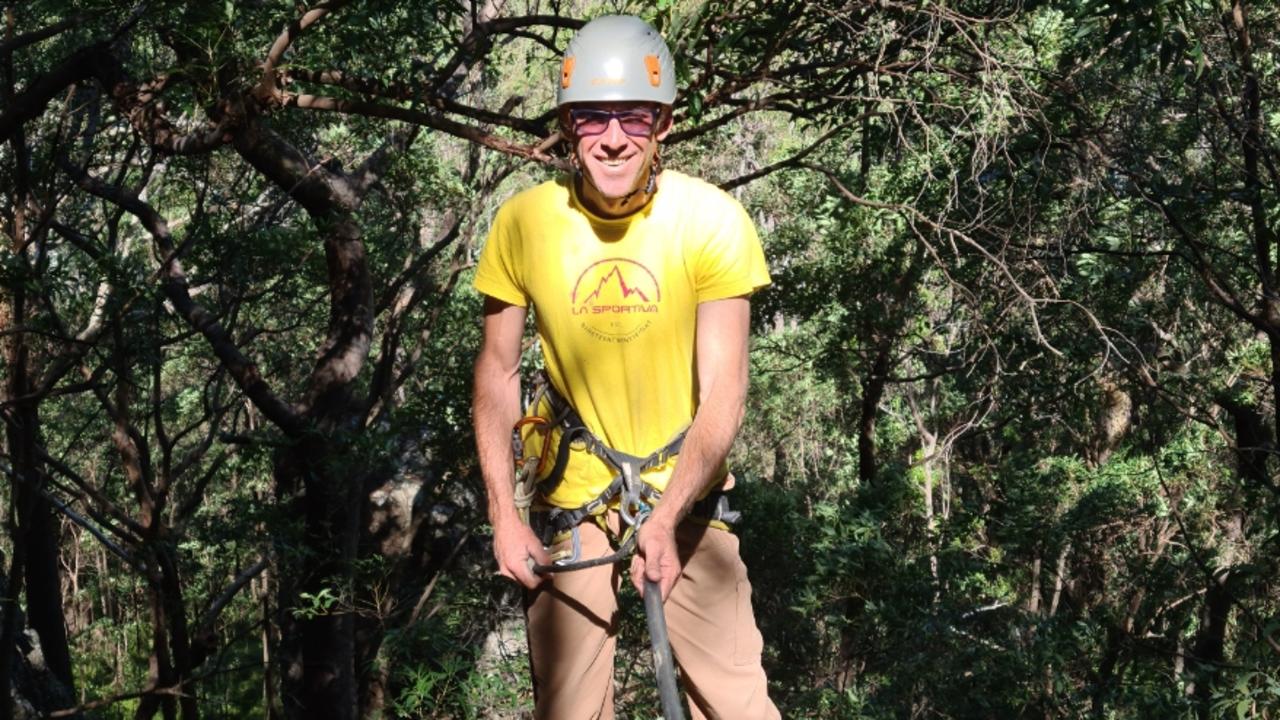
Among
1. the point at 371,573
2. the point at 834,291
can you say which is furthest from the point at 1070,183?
the point at 371,573

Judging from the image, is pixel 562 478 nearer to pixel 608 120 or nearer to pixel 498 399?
pixel 498 399

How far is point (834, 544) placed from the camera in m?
8.00

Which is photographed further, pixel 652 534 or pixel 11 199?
pixel 11 199

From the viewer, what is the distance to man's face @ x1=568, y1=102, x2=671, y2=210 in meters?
2.86

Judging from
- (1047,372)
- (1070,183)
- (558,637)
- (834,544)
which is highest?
(1070,183)

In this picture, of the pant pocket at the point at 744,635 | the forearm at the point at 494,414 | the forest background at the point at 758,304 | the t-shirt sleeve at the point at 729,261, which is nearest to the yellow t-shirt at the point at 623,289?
the t-shirt sleeve at the point at 729,261

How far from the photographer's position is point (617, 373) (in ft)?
9.66

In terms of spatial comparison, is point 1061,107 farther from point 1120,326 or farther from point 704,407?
point 704,407

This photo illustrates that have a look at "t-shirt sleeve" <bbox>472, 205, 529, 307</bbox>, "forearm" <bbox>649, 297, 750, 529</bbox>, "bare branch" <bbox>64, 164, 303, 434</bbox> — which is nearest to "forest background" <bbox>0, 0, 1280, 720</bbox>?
"bare branch" <bbox>64, 164, 303, 434</bbox>

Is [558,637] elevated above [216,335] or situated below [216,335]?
below

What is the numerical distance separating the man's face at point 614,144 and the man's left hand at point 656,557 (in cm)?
70

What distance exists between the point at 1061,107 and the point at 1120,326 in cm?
150

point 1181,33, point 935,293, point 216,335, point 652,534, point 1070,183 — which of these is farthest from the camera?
point 935,293

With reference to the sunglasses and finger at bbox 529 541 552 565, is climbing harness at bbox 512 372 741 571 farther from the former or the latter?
the sunglasses
